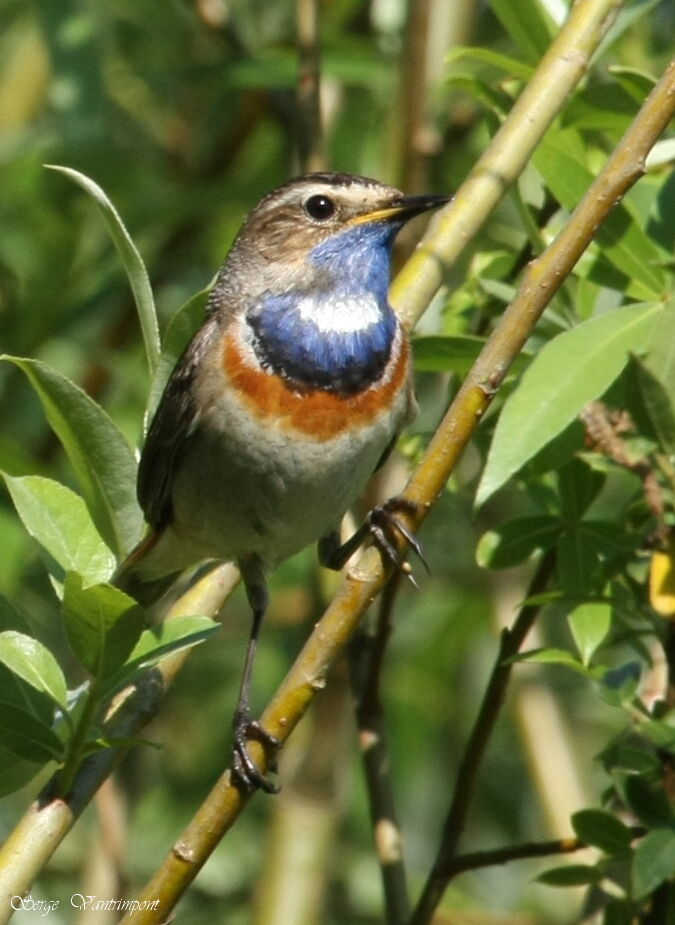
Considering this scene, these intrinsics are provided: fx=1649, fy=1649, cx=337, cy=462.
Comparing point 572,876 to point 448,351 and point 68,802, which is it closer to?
point 68,802

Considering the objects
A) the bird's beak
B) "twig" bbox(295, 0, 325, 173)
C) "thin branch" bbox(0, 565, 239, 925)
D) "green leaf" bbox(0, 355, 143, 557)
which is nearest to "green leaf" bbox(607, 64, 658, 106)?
the bird's beak

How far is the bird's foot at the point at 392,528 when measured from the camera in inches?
129

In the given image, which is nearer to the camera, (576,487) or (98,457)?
(98,457)

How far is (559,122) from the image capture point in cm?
409

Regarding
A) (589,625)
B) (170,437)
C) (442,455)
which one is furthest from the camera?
(170,437)

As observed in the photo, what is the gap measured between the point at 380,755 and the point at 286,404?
1.01 metres

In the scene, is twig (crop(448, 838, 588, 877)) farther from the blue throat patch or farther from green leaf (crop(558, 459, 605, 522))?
the blue throat patch

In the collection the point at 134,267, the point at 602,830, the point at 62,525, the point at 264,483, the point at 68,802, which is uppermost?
the point at 264,483

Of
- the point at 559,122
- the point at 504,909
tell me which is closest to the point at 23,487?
the point at 559,122

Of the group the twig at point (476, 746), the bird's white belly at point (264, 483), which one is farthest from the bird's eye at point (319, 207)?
the twig at point (476, 746)

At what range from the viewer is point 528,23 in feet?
13.5

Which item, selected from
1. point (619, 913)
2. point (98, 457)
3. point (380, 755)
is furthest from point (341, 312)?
point (619, 913)

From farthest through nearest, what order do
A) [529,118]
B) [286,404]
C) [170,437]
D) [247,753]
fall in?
1. [170,437]
2. [286,404]
3. [247,753]
4. [529,118]

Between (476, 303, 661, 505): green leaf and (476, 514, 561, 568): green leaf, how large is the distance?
1.40ft
